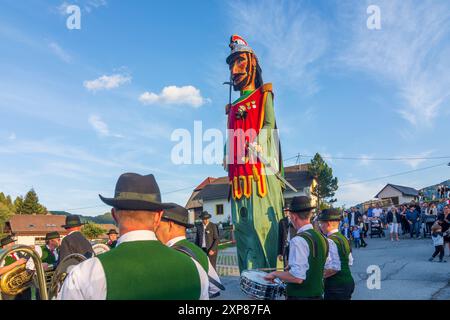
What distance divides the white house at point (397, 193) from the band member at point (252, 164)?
4304 cm

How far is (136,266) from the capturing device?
6.79 feet

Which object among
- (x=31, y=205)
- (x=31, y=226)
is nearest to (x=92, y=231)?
(x=31, y=226)

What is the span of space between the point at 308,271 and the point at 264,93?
4465mm

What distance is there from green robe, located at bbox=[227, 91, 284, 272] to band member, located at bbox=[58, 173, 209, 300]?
15.5ft

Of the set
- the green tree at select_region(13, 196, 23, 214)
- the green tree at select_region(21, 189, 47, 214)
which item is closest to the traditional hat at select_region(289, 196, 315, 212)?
the green tree at select_region(21, 189, 47, 214)

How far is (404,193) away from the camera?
4603 centimetres

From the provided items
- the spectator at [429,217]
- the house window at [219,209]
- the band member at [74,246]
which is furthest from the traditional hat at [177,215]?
the house window at [219,209]

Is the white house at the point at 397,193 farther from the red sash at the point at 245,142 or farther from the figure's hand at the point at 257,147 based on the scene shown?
the figure's hand at the point at 257,147

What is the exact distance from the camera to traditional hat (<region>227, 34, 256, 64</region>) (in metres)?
7.79

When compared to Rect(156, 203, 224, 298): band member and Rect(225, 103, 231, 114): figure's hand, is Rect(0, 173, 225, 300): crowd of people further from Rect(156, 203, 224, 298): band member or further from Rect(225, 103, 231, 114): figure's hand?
Rect(225, 103, 231, 114): figure's hand
